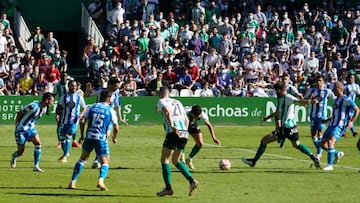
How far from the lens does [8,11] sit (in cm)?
4619

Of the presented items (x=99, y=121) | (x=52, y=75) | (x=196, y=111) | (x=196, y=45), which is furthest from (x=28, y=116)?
(x=196, y=45)

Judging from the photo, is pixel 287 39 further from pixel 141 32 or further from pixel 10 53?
pixel 10 53

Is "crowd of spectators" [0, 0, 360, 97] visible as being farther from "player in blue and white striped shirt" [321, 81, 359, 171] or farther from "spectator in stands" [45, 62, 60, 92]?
"player in blue and white striped shirt" [321, 81, 359, 171]

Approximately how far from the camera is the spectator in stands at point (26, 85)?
40.3 meters

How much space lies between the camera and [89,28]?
4697cm

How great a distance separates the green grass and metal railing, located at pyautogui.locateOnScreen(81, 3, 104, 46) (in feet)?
47.8

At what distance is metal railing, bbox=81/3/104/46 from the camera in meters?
46.2

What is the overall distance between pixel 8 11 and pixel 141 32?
22.3 feet

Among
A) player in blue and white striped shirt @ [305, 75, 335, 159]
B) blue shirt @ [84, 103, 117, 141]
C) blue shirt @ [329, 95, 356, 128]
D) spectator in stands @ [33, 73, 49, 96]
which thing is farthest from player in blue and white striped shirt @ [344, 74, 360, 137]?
blue shirt @ [84, 103, 117, 141]

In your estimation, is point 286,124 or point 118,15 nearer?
point 286,124

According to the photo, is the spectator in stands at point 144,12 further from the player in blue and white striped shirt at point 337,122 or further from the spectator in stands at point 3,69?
the player in blue and white striped shirt at point 337,122

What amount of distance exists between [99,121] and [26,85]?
2142 cm

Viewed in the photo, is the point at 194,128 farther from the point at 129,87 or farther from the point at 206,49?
the point at 206,49

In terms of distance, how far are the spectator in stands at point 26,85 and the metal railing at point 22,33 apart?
4700 millimetres
